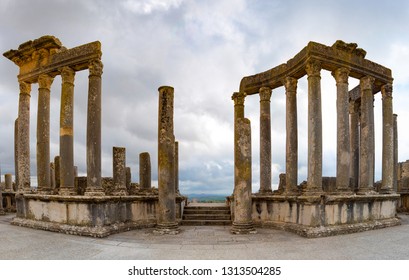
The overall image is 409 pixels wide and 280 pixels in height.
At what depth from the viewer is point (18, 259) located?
25.6 feet

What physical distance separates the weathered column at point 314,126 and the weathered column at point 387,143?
507 cm

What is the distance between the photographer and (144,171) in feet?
52.1

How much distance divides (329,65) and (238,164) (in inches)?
246

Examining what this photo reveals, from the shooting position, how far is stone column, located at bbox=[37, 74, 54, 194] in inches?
578

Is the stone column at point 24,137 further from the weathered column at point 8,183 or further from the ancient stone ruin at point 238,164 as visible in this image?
the weathered column at point 8,183

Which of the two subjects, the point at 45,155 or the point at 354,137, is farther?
the point at 354,137

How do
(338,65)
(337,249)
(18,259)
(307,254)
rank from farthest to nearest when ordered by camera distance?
(338,65), (337,249), (307,254), (18,259)

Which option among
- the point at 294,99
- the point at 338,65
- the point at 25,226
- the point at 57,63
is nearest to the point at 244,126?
the point at 294,99

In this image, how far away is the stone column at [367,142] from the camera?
14.0 m

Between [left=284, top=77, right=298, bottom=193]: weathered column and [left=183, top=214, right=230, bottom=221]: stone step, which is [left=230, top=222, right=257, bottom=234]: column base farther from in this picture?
[left=284, top=77, right=298, bottom=193]: weathered column

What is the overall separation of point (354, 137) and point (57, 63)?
17.1 meters

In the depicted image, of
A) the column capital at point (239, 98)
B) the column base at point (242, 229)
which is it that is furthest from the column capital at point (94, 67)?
the column base at point (242, 229)

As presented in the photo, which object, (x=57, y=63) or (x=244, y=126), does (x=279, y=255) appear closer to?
(x=244, y=126)

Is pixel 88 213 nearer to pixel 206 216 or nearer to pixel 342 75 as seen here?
pixel 206 216
